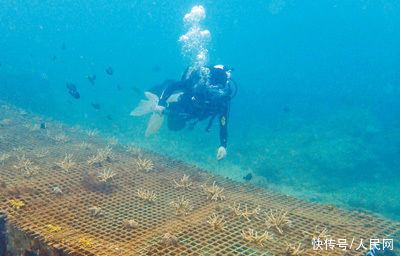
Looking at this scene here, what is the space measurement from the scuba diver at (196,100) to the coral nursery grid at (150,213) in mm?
1438

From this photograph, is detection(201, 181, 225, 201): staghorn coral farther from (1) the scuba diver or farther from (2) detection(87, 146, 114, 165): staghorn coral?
(2) detection(87, 146, 114, 165): staghorn coral

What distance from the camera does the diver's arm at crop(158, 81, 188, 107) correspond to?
8102 mm

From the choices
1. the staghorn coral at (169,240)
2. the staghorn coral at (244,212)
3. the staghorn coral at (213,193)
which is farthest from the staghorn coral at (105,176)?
the staghorn coral at (244,212)

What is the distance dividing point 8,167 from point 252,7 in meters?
105

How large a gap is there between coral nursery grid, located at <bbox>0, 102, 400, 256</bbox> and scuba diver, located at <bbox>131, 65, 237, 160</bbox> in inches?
56.6

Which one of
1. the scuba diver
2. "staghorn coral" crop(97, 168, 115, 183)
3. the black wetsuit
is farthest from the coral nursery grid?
the black wetsuit

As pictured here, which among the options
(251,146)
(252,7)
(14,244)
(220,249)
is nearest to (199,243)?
(220,249)

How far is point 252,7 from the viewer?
97125 mm

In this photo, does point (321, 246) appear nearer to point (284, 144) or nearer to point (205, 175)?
point (205, 175)

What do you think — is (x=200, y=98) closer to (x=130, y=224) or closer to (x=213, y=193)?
(x=213, y=193)

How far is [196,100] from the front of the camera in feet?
25.9

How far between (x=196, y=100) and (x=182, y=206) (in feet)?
11.8

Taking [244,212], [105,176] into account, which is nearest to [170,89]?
[105,176]

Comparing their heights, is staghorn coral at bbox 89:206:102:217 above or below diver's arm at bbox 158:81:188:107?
below
